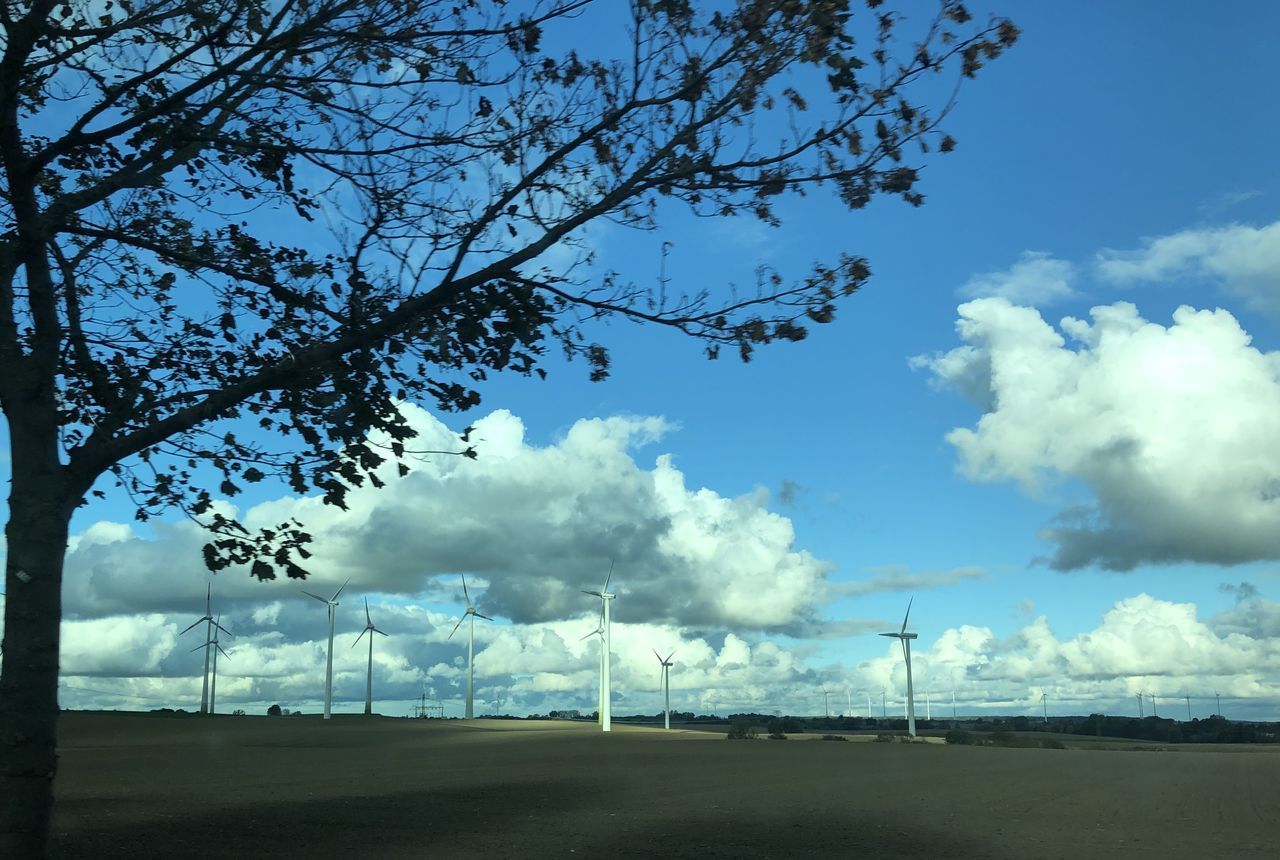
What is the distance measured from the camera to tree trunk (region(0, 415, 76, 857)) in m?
10.1

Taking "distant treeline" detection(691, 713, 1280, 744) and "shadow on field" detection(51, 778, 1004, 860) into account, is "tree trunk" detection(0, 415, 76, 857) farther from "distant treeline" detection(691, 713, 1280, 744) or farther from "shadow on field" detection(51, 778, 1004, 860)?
"distant treeline" detection(691, 713, 1280, 744)

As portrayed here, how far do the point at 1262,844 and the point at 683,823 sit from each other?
11599mm

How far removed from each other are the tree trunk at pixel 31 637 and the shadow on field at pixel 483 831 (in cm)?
624

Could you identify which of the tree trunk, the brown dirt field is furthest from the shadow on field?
the tree trunk

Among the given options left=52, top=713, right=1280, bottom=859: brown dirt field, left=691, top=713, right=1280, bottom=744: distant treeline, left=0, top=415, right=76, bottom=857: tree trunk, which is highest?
left=0, top=415, right=76, bottom=857: tree trunk

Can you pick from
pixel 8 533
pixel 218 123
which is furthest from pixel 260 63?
pixel 8 533

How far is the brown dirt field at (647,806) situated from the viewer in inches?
766

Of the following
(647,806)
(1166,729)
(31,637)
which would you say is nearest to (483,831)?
(647,806)

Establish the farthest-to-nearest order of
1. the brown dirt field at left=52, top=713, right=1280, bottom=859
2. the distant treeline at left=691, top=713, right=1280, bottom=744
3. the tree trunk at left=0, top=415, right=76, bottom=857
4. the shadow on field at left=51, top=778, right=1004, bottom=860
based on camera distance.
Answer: the distant treeline at left=691, top=713, right=1280, bottom=744, the brown dirt field at left=52, top=713, right=1280, bottom=859, the shadow on field at left=51, top=778, right=1004, bottom=860, the tree trunk at left=0, top=415, right=76, bottom=857

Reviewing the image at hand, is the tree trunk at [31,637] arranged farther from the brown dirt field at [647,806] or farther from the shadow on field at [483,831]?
the brown dirt field at [647,806]

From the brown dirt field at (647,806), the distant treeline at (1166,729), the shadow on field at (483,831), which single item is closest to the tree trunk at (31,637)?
the shadow on field at (483,831)

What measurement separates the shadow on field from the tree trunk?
6.24 meters

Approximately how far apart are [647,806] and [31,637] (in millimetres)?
20109

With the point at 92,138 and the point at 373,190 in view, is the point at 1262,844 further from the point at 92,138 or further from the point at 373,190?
the point at 92,138
